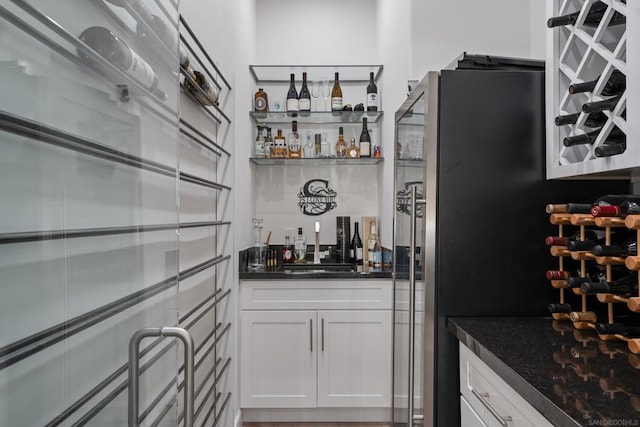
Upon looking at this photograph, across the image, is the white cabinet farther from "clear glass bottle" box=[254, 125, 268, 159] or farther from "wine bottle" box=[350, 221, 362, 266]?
"clear glass bottle" box=[254, 125, 268, 159]

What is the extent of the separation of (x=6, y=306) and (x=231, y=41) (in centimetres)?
227

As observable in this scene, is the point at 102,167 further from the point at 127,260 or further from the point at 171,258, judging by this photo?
the point at 171,258

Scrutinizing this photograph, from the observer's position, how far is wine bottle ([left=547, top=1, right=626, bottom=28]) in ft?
3.57

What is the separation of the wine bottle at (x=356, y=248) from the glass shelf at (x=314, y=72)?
1122mm

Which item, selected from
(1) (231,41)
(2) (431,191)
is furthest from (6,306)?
(1) (231,41)

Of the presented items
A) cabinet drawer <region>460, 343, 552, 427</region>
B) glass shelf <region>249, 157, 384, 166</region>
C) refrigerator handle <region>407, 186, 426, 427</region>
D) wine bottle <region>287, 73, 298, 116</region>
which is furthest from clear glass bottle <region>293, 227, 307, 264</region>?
cabinet drawer <region>460, 343, 552, 427</region>

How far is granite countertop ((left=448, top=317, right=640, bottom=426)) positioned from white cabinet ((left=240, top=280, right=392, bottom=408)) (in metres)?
1.34

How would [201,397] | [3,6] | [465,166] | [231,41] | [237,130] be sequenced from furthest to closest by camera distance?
[237,130] → [231,41] → [201,397] → [465,166] → [3,6]

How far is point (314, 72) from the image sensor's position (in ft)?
10.8

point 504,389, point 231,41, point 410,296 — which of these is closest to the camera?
point 504,389

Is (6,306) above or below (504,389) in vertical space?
above

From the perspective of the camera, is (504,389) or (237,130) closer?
(504,389)

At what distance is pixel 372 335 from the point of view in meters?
2.66

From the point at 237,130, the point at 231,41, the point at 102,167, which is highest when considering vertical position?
the point at 231,41
